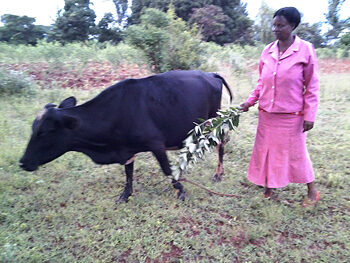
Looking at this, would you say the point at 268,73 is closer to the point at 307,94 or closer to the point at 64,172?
the point at 307,94

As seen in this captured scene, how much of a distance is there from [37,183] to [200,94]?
2.28 meters

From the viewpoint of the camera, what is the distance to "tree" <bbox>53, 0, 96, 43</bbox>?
62.4 feet

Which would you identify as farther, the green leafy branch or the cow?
the green leafy branch

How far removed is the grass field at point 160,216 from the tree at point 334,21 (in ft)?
63.8

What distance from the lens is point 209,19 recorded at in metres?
20.3

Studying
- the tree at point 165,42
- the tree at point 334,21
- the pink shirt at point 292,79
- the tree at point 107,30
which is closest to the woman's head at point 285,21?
the pink shirt at point 292,79

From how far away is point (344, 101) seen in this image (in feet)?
25.5

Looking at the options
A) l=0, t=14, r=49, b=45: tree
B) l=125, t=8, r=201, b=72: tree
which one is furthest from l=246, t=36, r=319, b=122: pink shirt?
l=0, t=14, r=49, b=45: tree

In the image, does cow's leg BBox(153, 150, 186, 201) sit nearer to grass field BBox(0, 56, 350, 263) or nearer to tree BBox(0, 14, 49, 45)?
grass field BBox(0, 56, 350, 263)

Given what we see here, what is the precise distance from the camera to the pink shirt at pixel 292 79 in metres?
3.02

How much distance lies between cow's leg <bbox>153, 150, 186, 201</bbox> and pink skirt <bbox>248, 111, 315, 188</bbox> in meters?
0.93

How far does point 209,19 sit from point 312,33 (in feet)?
23.9

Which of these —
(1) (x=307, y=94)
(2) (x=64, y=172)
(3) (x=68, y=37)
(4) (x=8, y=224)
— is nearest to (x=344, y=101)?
(1) (x=307, y=94)

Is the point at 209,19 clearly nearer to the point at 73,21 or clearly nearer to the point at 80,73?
the point at 73,21
